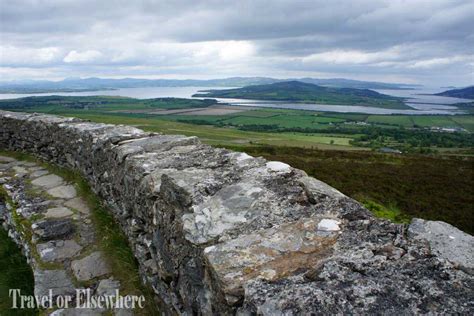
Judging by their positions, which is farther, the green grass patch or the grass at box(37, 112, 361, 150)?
the grass at box(37, 112, 361, 150)

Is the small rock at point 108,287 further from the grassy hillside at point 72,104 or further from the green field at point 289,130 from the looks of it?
the grassy hillside at point 72,104

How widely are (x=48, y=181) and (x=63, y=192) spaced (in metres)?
0.83

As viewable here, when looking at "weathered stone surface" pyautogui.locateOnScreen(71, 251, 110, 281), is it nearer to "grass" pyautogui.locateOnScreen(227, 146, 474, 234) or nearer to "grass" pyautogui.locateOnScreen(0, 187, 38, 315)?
"grass" pyautogui.locateOnScreen(0, 187, 38, 315)

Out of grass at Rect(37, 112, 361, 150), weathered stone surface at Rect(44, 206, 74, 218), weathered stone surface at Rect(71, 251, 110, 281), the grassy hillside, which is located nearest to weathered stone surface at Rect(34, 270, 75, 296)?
weathered stone surface at Rect(71, 251, 110, 281)

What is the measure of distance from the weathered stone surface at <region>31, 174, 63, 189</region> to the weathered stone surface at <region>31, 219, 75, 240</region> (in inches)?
66.6

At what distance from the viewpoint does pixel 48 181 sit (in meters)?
7.30

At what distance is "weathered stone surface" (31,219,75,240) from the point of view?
17.0 ft

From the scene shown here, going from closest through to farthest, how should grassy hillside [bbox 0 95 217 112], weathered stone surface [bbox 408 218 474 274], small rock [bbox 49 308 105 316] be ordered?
weathered stone surface [bbox 408 218 474 274], small rock [bbox 49 308 105 316], grassy hillside [bbox 0 95 217 112]

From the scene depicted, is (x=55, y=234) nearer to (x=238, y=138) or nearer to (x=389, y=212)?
(x=389, y=212)

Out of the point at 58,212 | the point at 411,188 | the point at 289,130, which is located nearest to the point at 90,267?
the point at 58,212

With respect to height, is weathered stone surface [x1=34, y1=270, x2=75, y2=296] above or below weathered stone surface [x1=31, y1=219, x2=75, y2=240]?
below

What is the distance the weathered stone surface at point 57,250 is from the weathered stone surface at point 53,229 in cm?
13

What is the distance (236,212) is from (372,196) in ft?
48.3

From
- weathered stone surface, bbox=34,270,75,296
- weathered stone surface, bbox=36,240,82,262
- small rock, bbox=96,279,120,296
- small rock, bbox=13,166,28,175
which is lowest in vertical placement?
small rock, bbox=96,279,120,296
